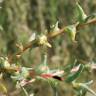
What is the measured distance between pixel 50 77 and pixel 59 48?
2865mm

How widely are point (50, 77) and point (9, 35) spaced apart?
7.68ft

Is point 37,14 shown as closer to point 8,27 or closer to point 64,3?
point 64,3

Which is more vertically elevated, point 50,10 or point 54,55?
point 50,10

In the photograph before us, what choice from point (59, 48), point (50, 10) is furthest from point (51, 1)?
point (59, 48)

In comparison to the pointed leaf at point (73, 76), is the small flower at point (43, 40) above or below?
above

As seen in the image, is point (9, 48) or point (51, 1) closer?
point (9, 48)

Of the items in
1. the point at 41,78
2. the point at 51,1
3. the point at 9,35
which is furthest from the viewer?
the point at 51,1

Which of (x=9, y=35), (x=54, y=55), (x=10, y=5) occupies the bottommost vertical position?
(x=54, y=55)

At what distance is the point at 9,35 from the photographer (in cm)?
323

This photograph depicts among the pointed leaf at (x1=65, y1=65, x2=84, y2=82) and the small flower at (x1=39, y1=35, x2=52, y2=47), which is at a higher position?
the small flower at (x1=39, y1=35, x2=52, y2=47)

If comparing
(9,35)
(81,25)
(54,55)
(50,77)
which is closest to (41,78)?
(50,77)

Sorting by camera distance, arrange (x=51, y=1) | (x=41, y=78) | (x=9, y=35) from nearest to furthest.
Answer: (x=41, y=78) < (x=9, y=35) < (x=51, y=1)

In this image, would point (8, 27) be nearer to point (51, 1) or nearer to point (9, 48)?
point (9, 48)

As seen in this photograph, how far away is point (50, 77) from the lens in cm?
92
